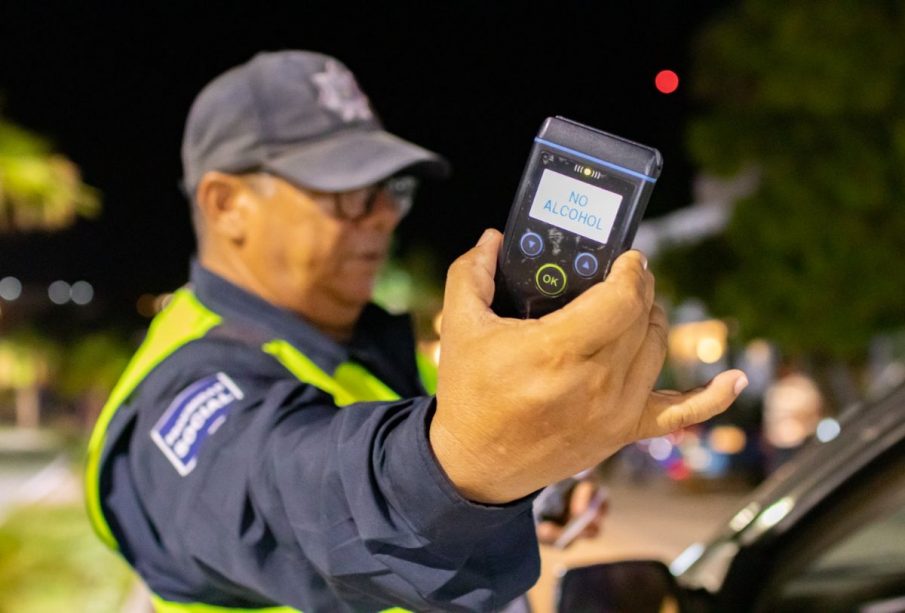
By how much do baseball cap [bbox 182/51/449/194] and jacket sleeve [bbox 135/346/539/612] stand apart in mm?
479

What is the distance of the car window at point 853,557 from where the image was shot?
1.96 m

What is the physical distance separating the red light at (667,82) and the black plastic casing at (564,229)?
0.39 metres

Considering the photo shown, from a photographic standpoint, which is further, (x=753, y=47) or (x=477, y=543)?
(x=753, y=47)

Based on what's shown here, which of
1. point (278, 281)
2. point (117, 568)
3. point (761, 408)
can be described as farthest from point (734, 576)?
point (761, 408)

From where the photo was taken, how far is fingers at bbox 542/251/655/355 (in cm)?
90

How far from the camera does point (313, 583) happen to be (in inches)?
50.9

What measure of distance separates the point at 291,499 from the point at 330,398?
0.21m

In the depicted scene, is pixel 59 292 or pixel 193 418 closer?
pixel 193 418

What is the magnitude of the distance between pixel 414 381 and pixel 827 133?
52.7ft

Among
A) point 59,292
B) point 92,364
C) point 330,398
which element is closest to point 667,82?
point 330,398

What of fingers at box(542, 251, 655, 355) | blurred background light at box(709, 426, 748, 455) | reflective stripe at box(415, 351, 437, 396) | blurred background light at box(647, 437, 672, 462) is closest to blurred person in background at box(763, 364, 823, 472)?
blurred background light at box(647, 437, 672, 462)

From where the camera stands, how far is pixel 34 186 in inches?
282

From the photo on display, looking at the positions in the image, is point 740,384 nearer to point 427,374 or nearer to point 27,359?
point 427,374

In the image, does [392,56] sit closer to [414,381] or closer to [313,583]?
[414,381]
